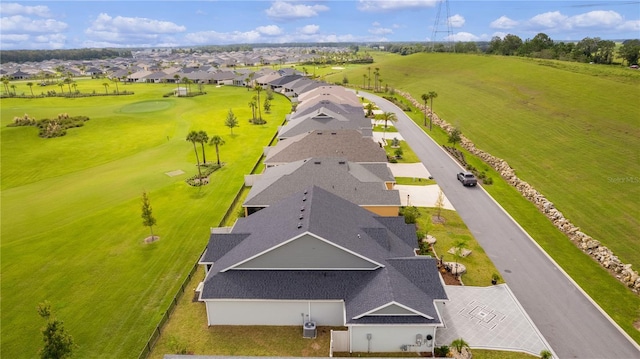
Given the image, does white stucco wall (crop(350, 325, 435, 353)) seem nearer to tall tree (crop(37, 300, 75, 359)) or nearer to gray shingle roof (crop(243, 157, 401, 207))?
gray shingle roof (crop(243, 157, 401, 207))

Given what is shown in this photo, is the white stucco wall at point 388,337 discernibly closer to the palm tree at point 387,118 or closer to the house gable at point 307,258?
the house gable at point 307,258

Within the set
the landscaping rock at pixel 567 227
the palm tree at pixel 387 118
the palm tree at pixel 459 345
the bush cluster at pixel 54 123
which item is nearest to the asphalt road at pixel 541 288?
the landscaping rock at pixel 567 227

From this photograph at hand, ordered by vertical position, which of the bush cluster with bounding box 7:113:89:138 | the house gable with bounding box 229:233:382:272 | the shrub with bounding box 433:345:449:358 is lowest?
the shrub with bounding box 433:345:449:358

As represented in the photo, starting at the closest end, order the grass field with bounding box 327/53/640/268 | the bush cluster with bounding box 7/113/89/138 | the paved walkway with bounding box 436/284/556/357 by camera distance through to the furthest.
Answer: the paved walkway with bounding box 436/284/556/357
the grass field with bounding box 327/53/640/268
the bush cluster with bounding box 7/113/89/138

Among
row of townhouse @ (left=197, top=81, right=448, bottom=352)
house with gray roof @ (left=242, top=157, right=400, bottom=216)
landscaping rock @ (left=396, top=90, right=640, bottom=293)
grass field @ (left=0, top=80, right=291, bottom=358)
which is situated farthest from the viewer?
house with gray roof @ (left=242, top=157, right=400, bottom=216)

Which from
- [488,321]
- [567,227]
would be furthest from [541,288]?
[567,227]

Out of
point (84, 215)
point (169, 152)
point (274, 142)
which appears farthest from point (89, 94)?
point (84, 215)

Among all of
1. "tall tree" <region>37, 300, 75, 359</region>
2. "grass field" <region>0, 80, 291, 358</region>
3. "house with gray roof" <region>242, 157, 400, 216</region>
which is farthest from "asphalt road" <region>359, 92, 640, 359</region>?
"tall tree" <region>37, 300, 75, 359</region>
